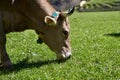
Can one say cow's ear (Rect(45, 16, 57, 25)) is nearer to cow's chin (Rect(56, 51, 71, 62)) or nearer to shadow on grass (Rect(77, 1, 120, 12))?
cow's chin (Rect(56, 51, 71, 62))

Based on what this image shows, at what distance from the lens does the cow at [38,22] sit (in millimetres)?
10398

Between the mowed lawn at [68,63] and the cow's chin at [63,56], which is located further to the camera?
the cow's chin at [63,56]

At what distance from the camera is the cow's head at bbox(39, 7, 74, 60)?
10.4 m

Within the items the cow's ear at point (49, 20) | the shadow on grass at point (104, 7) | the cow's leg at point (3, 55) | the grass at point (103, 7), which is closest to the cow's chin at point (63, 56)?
the cow's ear at point (49, 20)

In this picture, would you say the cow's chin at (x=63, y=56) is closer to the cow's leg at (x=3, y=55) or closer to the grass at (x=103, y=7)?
the cow's leg at (x=3, y=55)

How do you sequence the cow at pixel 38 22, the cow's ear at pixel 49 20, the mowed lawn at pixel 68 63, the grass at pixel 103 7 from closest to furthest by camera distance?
the mowed lawn at pixel 68 63
the cow's ear at pixel 49 20
the cow at pixel 38 22
the grass at pixel 103 7

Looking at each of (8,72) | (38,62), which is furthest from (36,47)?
(8,72)

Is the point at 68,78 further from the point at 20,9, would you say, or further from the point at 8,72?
the point at 20,9

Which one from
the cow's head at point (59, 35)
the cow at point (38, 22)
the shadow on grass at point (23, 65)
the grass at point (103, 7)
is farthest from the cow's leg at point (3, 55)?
the grass at point (103, 7)

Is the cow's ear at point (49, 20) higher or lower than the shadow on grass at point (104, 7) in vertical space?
higher

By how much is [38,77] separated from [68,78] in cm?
71

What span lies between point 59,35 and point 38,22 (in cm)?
69

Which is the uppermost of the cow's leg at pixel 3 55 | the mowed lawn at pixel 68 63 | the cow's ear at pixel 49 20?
the cow's ear at pixel 49 20

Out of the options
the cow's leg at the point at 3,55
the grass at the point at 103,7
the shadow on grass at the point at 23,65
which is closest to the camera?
the shadow on grass at the point at 23,65
